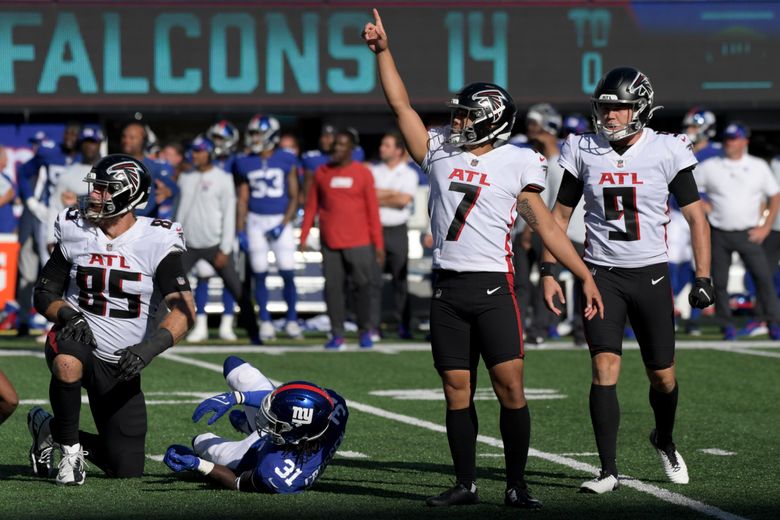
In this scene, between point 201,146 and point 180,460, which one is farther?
point 201,146

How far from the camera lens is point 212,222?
14.4 m

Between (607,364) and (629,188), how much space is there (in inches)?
32.3

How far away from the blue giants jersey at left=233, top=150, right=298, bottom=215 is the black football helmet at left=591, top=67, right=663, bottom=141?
7978 millimetres

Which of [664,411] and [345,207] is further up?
[345,207]

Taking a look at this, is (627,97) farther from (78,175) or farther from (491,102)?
(78,175)

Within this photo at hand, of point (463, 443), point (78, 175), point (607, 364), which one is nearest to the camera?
point (463, 443)

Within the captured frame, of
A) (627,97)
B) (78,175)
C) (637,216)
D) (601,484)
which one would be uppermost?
(627,97)

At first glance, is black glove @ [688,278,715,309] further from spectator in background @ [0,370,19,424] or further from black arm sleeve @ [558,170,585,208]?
spectator in background @ [0,370,19,424]

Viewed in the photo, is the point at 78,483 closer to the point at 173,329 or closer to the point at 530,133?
the point at 173,329

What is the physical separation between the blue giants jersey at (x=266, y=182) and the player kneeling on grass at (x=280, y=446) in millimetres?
7926

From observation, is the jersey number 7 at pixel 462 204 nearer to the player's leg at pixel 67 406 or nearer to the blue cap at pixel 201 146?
the player's leg at pixel 67 406

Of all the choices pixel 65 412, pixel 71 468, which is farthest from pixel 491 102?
pixel 71 468

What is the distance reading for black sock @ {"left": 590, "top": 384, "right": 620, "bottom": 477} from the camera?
7203 millimetres

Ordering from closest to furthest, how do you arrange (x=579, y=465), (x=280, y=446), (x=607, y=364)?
(x=280, y=446)
(x=607, y=364)
(x=579, y=465)
